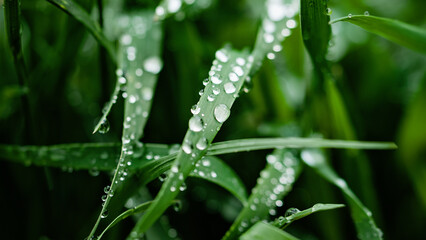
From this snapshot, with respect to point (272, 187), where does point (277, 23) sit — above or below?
above

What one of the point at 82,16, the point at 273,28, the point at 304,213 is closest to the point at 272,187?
the point at 304,213

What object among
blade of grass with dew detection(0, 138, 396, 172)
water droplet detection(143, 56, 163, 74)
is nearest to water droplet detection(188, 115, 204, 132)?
blade of grass with dew detection(0, 138, 396, 172)

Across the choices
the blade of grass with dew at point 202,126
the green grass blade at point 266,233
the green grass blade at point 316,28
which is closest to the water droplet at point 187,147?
the blade of grass with dew at point 202,126

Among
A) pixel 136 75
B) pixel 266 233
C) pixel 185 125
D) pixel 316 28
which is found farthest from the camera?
pixel 185 125

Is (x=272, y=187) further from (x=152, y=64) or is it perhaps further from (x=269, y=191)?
(x=152, y=64)

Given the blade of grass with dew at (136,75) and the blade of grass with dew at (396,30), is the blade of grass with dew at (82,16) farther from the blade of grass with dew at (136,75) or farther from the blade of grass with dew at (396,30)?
the blade of grass with dew at (396,30)

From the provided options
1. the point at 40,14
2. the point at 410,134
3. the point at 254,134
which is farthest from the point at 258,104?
the point at 40,14
